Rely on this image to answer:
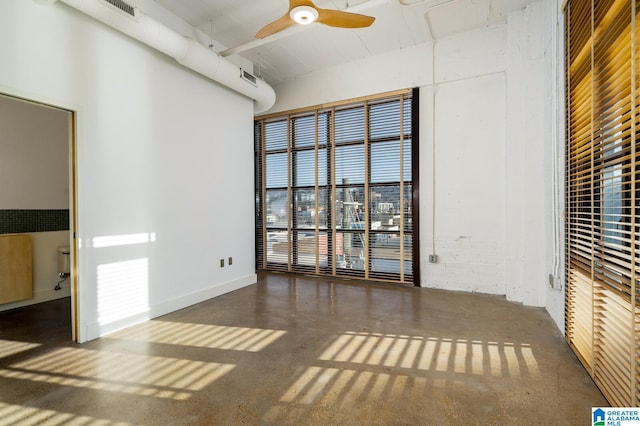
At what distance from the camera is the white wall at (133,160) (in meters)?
2.78

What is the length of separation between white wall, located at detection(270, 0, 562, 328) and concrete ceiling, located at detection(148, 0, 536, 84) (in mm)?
246

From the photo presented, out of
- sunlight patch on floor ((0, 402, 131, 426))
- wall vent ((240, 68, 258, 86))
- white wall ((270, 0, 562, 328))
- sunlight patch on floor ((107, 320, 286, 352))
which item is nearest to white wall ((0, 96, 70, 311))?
sunlight patch on floor ((107, 320, 286, 352))

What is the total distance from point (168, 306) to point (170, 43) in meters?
3.07

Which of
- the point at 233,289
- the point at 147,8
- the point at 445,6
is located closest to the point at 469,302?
the point at 233,289

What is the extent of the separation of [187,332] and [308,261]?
2.90 meters

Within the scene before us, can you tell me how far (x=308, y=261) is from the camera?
19.1 feet

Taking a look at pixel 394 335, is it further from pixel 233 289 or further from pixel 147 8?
pixel 147 8

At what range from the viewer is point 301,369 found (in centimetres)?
241

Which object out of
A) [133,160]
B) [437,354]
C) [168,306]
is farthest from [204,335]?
[437,354]

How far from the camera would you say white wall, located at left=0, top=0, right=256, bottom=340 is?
9.11 feet

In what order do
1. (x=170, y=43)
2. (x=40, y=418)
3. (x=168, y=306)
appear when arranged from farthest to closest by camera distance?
(x=168, y=306) < (x=170, y=43) < (x=40, y=418)

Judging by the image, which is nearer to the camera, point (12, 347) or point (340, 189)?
point (12, 347)

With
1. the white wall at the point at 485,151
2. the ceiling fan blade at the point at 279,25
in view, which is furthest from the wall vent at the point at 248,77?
the white wall at the point at 485,151

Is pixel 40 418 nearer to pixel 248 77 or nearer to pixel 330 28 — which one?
pixel 248 77
